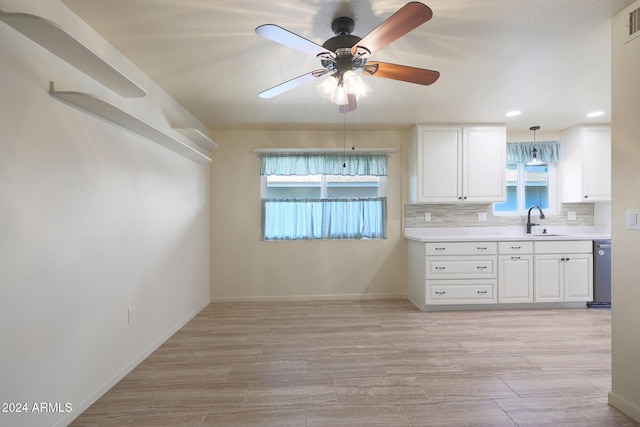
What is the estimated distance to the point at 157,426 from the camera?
1.69 metres

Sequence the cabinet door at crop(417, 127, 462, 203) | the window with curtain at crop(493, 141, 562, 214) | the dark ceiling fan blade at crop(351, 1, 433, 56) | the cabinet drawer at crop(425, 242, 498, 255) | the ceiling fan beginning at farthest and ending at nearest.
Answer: the window with curtain at crop(493, 141, 562, 214), the cabinet door at crop(417, 127, 462, 203), the cabinet drawer at crop(425, 242, 498, 255), the ceiling fan, the dark ceiling fan blade at crop(351, 1, 433, 56)

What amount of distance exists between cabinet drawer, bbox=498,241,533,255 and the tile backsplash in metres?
0.61

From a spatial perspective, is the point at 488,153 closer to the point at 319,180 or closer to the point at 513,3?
the point at 319,180

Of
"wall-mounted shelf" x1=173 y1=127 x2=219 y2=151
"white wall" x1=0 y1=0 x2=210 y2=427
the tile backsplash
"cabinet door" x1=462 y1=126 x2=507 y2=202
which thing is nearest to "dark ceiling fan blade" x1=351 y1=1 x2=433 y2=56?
"white wall" x1=0 y1=0 x2=210 y2=427

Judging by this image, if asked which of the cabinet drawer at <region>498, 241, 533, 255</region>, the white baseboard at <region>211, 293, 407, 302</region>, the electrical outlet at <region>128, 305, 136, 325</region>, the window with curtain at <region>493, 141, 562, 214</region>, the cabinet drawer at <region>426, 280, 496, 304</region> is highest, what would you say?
the window with curtain at <region>493, 141, 562, 214</region>

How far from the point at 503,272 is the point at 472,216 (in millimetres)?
870

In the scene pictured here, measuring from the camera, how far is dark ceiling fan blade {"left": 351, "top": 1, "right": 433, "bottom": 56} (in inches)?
50.2

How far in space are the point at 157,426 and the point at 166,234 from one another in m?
1.58

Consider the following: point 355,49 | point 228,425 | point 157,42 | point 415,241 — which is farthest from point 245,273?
point 355,49

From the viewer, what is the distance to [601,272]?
3.65 metres

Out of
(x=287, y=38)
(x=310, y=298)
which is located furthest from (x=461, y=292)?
(x=287, y=38)

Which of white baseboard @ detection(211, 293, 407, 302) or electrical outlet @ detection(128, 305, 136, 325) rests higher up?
electrical outlet @ detection(128, 305, 136, 325)

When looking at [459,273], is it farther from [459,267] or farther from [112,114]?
[112,114]

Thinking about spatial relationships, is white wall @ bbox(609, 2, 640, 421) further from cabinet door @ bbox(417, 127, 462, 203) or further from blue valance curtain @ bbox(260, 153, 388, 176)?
blue valance curtain @ bbox(260, 153, 388, 176)
